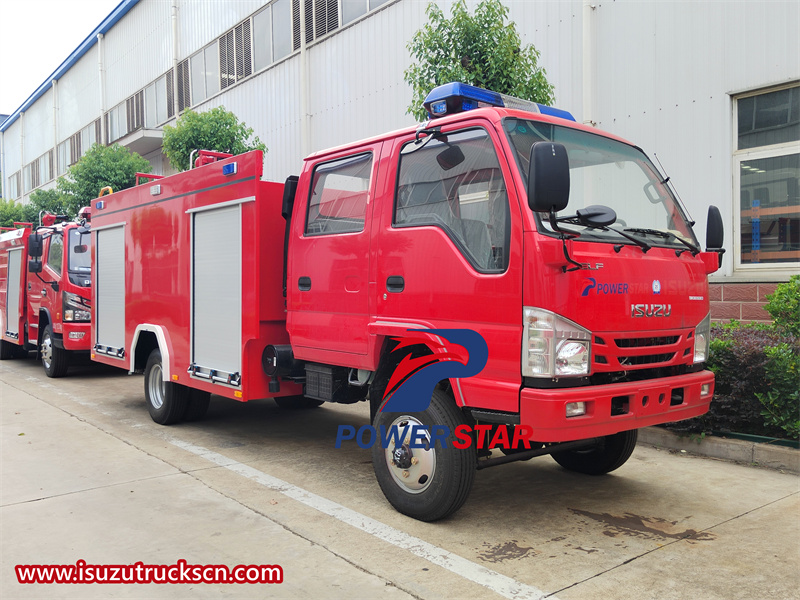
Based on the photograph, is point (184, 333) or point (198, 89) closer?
point (184, 333)

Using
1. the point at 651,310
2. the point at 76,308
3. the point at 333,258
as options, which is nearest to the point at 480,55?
the point at 333,258

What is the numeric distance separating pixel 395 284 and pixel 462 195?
0.76 metres

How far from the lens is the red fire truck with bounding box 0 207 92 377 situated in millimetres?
11009

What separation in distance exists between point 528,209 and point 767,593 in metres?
2.32

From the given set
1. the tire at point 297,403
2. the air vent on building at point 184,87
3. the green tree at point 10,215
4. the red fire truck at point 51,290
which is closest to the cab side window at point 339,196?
the tire at point 297,403

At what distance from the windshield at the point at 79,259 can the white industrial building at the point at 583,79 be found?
5.48 metres

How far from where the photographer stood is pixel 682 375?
14.6 feet

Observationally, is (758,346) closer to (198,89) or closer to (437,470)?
(437,470)

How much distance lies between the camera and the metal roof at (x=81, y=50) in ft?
85.2

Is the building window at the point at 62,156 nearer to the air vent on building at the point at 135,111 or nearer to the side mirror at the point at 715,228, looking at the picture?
the air vent on building at the point at 135,111

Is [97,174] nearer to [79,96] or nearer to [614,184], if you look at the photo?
[79,96]

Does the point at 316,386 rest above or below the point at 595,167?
below

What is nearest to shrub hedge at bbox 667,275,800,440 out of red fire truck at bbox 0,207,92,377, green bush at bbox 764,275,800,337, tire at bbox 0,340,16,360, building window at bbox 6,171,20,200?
green bush at bbox 764,275,800,337

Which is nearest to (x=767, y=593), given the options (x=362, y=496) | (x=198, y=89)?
(x=362, y=496)
